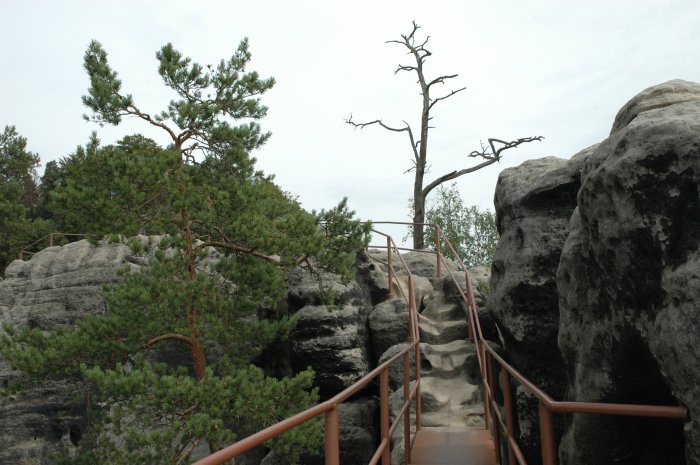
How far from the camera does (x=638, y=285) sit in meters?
2.65

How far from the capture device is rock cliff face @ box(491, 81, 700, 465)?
2305 mm

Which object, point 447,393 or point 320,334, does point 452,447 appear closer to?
point 447,393

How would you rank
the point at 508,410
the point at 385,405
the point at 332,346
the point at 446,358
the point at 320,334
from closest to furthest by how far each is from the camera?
the point at 508,410
the point at 385,405
the point at 446,358
the point at 332,346
the point at 320,334

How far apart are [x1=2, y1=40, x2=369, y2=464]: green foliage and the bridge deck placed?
6.51ft

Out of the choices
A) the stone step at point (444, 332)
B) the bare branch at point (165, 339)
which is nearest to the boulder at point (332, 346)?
the stone step at point (444, 332)

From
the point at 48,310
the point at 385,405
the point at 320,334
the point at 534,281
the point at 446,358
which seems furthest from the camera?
the point at 48,310

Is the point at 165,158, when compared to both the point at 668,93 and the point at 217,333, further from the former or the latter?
the point at 668,93

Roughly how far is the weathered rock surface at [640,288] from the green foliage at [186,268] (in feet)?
16.3

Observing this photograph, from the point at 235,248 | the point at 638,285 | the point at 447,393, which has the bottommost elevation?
the point at 447,393

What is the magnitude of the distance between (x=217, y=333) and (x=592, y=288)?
21.0 ft

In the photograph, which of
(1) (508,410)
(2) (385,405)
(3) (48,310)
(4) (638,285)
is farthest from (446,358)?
(3) (48,310)

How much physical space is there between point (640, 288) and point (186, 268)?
749 centimetres

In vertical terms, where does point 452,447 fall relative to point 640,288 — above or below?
below

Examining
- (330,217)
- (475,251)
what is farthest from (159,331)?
(475,251)
